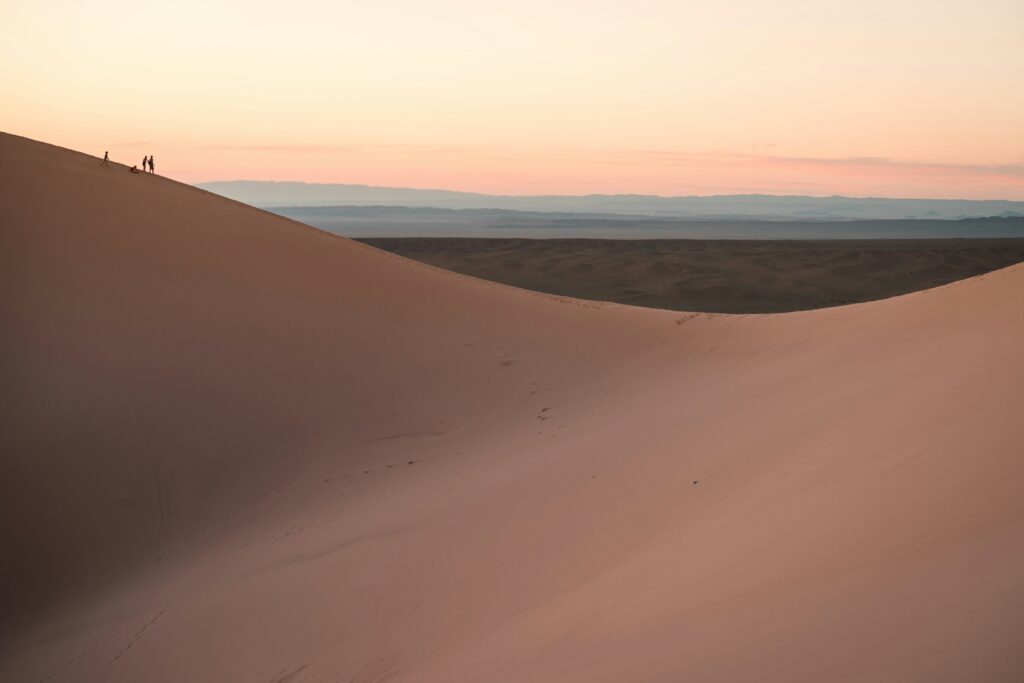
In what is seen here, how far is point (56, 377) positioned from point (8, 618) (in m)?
2.59

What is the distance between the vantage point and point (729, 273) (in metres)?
37.1

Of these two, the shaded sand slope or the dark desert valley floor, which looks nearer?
the shaded sand slope

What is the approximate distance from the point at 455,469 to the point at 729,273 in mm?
30308

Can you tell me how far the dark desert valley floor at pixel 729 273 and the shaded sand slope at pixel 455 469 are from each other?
1816cm

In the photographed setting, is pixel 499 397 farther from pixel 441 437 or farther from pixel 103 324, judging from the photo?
pixel 103 324

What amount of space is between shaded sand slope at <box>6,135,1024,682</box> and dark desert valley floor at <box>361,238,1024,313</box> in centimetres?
1816

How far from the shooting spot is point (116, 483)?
799 centimetres

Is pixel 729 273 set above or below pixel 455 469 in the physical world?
above

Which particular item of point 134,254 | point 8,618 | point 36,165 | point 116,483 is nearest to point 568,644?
point 8,618

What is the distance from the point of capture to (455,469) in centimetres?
844

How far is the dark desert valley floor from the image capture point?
31.4m

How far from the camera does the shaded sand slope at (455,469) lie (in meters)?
3.53

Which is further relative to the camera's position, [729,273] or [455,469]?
[729,273]

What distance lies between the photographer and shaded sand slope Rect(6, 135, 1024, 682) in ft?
11.6
